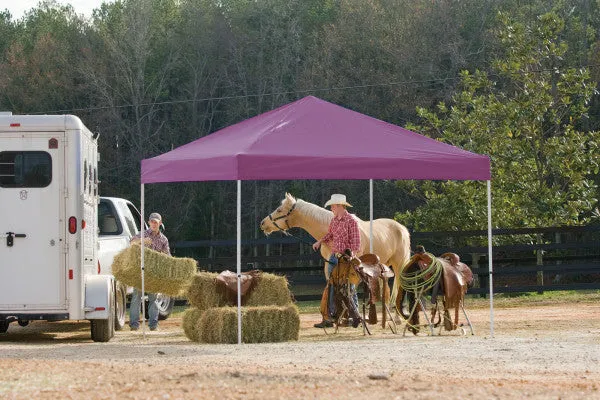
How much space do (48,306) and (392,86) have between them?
1061 inches

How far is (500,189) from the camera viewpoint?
88.2 feet

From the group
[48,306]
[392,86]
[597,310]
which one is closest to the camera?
[48,306]

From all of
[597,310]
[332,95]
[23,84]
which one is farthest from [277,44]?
[597,310]

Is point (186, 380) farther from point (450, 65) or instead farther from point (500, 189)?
point (450, 65)

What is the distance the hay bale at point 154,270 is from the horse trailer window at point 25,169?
1.76 metres

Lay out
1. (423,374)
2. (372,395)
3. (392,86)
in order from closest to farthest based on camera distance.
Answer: (372,395) < (423,374) < (392,86)

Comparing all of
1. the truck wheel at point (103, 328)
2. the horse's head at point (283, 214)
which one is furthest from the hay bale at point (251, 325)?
the horse's head at point (283, 214)

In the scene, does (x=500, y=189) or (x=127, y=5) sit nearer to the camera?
(x=500, y=189)

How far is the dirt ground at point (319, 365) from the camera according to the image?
8.92 metres

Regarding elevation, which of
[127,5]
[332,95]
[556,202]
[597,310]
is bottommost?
[597,310]

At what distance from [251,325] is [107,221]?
16.7 ft

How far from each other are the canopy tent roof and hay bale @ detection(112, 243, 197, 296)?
4.78ft

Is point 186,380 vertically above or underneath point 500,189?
underneath

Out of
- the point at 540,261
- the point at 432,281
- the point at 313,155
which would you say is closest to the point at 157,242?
the point at 313,155
